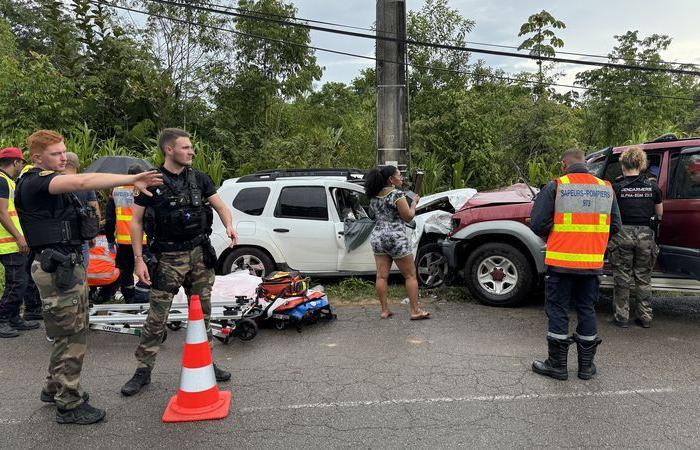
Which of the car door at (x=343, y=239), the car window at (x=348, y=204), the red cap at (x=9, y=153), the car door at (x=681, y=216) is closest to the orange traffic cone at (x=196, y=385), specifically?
the red cap at (x=9, y=153)

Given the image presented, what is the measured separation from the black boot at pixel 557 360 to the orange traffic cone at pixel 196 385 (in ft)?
8.13

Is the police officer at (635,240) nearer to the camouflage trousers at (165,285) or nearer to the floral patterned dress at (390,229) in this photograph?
the floral patterned dress at (390,229)

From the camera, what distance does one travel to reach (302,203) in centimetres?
723

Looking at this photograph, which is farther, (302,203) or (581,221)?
(302,203)

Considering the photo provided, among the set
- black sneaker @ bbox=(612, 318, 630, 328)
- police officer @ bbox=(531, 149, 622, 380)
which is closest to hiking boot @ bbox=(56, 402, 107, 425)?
police officer @ bbox=(531, 149, 622, 380)

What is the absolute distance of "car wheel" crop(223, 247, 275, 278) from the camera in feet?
23.4

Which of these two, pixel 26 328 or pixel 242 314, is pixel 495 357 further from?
pixel 26 328

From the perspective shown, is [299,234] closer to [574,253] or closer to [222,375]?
[222,375]

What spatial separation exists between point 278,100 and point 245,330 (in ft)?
37.7

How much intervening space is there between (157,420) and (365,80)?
47.9ft

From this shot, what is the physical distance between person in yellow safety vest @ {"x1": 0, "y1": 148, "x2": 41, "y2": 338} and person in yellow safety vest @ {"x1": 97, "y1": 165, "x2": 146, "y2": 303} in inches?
33.6

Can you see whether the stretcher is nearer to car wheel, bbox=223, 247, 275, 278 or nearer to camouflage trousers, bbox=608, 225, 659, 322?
car wheel, bbox=223, 247, 275, 278

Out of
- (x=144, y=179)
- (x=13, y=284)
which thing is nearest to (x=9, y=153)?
(x=13, y=284)

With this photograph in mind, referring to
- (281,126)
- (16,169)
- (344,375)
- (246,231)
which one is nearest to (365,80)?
(281,126)
